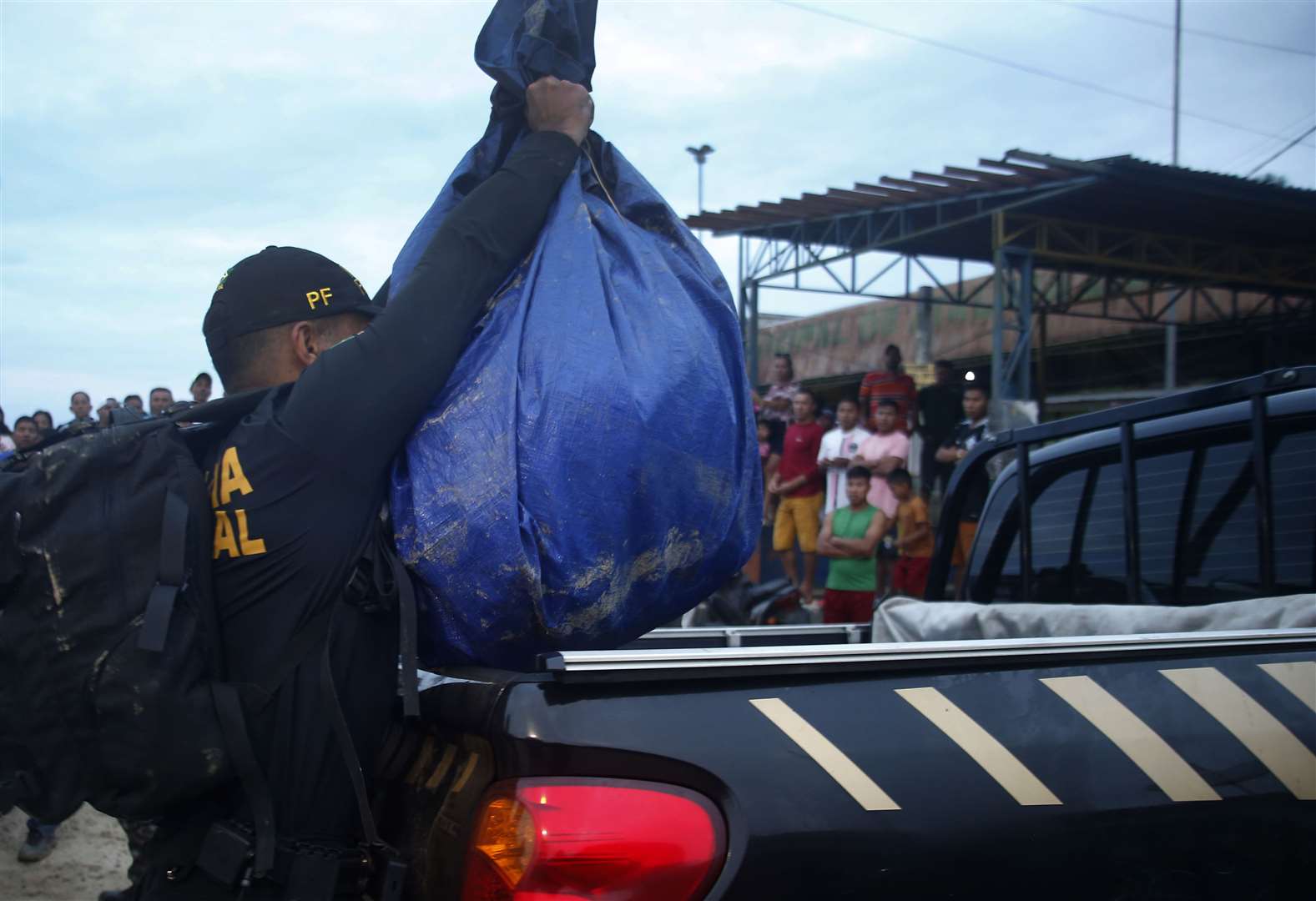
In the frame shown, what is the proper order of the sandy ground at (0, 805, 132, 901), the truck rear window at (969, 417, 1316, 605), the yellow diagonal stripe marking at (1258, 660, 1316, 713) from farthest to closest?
the sandy ground at (0, 805, 132, 901), the truck rear window at (969, 417, 1316, 605), the yellow diagonal stripe marking at (1258, 660, 1316, 713)

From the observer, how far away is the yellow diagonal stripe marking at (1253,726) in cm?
183

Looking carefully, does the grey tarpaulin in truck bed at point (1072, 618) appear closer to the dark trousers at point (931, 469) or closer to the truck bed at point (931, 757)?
the truck bed at point (931, 757)

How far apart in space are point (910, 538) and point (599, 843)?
6.71m

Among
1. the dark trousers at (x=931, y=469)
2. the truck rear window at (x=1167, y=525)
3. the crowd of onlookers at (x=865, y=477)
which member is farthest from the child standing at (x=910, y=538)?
the truck rear window at (x=1167, y=525)

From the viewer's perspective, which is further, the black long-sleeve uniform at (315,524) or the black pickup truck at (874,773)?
the black long-sleeve uniform at (315,524)

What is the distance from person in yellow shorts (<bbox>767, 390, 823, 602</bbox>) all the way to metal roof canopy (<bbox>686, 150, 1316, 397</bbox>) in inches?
128

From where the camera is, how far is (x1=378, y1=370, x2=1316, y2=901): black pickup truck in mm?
1483

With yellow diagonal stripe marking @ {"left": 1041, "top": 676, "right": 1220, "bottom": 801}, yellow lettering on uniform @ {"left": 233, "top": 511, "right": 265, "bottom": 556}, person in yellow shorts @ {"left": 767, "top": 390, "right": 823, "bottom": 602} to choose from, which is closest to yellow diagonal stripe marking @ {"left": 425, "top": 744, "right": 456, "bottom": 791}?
yellow lettering on uniform @ {"left": 233, "top": 511, "right": 265, "bottom": 556}

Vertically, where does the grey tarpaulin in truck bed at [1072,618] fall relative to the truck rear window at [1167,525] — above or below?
below

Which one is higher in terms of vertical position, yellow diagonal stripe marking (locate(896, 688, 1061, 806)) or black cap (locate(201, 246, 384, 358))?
black cap (locate(201, 246, 384, 358))

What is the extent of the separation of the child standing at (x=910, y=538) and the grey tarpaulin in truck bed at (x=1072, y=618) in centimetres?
468

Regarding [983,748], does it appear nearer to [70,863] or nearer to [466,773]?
[466,773]

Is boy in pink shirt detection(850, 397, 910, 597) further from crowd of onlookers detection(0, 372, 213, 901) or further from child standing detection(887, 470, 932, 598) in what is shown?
crowd of onlookers detection(0, 372, 213, 901)

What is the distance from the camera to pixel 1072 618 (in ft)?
9.11
